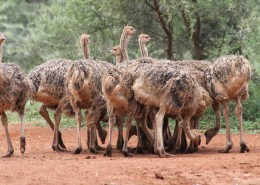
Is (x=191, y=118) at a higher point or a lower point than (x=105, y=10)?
lower

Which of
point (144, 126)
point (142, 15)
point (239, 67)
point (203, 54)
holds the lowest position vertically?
point (144, 126)

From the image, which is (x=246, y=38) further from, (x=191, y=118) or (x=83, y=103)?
(x=83, y=103)

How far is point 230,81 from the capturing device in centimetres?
1173

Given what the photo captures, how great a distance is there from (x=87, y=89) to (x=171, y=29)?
621 centimetres

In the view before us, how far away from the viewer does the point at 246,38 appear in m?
16.5

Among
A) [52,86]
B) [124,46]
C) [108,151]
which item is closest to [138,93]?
[108,151]

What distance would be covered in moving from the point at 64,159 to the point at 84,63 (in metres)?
1.83

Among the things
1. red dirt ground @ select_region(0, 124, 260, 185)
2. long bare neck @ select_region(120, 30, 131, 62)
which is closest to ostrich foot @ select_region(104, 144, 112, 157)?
red dirt ground @ select_region(0, 124, 260, 185)

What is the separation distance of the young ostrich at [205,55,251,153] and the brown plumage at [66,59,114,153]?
1.78m

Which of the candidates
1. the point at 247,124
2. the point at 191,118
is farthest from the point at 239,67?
the point at 247,124

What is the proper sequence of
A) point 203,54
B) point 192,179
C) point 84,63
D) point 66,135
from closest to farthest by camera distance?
1. point 192,179
2. point 84,63
3. point 66,135
4. point 203,54

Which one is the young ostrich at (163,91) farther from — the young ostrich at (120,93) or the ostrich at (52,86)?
the ostrich at (52,86)

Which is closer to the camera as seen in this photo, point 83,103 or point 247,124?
point 83,103

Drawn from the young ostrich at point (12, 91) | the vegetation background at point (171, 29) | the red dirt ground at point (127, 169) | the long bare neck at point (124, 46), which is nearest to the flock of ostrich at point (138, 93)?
the young ostrich at point (12, 91)
